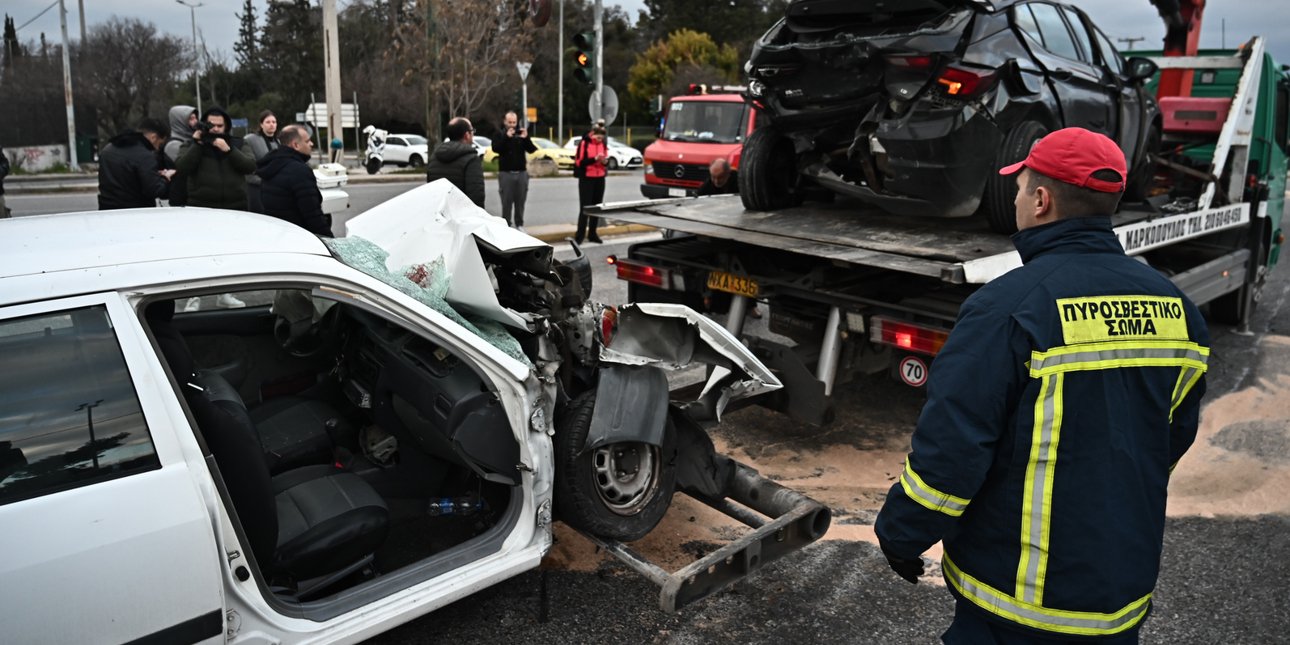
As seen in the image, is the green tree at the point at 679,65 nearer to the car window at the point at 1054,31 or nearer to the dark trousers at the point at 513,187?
the dark trousers at the point at 513,187

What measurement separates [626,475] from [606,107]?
12.4 metres

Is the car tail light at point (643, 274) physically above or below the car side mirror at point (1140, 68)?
below

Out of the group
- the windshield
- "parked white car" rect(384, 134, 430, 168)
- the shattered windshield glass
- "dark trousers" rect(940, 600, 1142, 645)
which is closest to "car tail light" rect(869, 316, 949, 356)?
the shattered windshield glass

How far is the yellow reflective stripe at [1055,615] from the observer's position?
2043 millimetres

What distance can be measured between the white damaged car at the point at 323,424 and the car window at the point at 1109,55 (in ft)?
15.2

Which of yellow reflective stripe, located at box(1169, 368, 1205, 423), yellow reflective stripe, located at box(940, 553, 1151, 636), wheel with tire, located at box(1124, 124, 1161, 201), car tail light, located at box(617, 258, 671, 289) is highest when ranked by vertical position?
wheel with tire, located at box(1124, 124, 1161, 201)

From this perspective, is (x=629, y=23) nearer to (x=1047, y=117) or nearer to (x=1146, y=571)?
(x=1047, y=117)

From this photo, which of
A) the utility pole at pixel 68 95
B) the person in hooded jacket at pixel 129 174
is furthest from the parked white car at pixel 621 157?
the person in hooded jacket at pixel 129 174

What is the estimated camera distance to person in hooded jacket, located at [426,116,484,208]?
8.84 m

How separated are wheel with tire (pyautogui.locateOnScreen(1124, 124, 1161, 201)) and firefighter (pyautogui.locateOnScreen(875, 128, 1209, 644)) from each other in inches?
222

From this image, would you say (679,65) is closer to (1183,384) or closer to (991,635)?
(1183,384)

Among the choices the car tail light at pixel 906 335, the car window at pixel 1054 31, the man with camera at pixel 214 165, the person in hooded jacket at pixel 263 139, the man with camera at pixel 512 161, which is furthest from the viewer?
the man with camera at pixel 512 161

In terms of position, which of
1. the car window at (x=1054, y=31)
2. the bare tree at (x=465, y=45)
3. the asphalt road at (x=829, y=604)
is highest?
the bare tree at (x=465, y=45)

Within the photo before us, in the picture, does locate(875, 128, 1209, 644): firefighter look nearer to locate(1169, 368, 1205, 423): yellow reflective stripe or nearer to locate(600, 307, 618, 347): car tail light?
locate(1169, 368, 1205, 423): yellow reflective stripe
